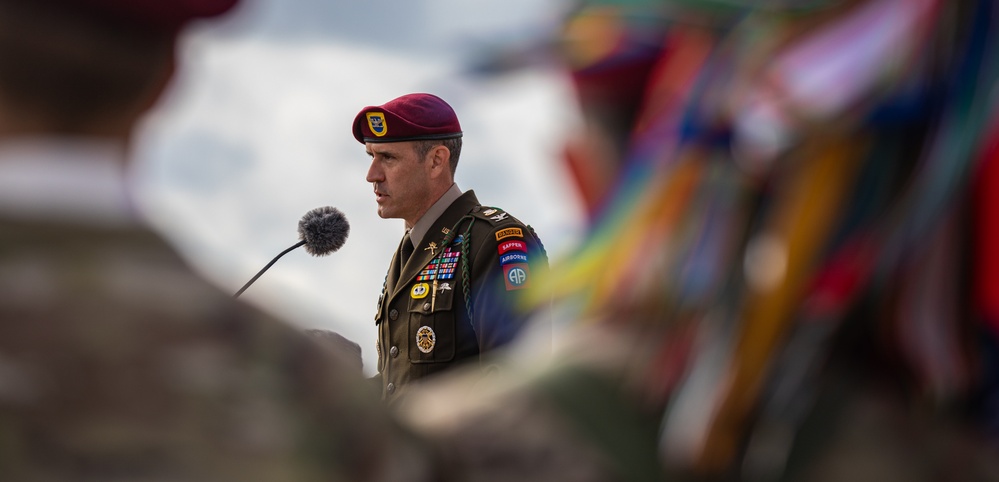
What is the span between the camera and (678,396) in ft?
4.18

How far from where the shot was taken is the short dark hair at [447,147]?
3426 mm

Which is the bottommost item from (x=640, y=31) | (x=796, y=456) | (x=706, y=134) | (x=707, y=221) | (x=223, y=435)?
(x=796, y=456)

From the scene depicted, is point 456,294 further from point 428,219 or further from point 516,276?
point 428,219

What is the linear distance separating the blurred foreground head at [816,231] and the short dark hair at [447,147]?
208 cm

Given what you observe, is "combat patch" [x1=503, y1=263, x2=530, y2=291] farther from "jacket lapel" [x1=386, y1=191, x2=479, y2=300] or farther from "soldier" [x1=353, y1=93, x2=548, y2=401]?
"jacket lapel" [x1=386, y1=191, x2=479, y2=300]

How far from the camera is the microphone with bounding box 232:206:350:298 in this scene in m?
4.24

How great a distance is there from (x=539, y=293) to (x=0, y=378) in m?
0.72

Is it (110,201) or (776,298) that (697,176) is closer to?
(776,298)

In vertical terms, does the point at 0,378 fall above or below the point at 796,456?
above

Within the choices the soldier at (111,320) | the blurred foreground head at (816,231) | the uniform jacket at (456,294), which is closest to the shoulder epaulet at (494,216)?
the uniform jacket at (456,294)

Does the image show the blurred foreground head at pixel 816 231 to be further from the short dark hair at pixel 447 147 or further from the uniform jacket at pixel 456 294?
the short dark hair at pixel 447 147

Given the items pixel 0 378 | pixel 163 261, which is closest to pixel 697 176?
pixel 163 261

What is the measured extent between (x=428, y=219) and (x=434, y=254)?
0.51ft

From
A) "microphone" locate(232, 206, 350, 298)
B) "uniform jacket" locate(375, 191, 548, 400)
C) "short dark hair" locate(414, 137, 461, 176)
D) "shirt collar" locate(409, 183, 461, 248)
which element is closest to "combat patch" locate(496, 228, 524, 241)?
"uniform jacket" locate(375, 191, 548, 400)
